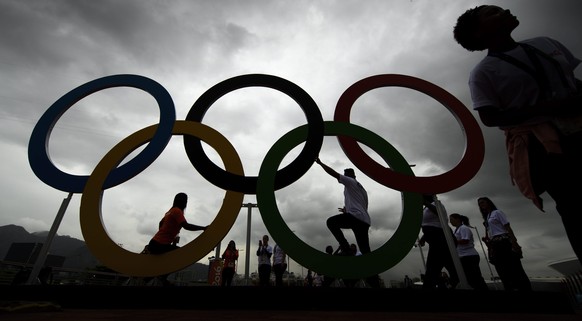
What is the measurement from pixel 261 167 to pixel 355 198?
1772mm

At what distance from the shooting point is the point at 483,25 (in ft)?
6.51

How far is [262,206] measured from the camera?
4508mm

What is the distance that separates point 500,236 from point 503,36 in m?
4.22

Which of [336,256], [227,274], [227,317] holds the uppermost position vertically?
[336,256]

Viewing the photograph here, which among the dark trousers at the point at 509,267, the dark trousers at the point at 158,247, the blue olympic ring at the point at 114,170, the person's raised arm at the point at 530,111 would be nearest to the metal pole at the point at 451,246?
the dark trousers at the point at 509,267

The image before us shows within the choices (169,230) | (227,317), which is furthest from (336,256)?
(169,230)

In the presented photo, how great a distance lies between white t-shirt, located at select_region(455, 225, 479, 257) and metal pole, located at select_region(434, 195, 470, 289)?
91 cm

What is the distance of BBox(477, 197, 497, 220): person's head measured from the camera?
5.26 m

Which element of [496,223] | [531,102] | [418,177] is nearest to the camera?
[531,102]

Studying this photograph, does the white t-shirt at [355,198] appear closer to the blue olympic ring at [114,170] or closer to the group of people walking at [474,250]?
the group of people walking at [474,250]

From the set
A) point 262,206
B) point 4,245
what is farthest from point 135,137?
point 4,245

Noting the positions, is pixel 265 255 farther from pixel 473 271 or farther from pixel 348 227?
pixel 473 271

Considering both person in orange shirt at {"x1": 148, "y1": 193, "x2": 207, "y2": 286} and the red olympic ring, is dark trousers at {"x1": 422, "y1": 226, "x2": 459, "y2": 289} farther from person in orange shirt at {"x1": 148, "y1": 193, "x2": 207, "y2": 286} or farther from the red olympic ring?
person in orange shirt at {"x1": 148, "y1": 193, "x2": 207, "y2": 286}

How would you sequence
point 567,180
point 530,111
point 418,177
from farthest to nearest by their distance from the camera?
point 418,177
point 530,111
point 567,180
